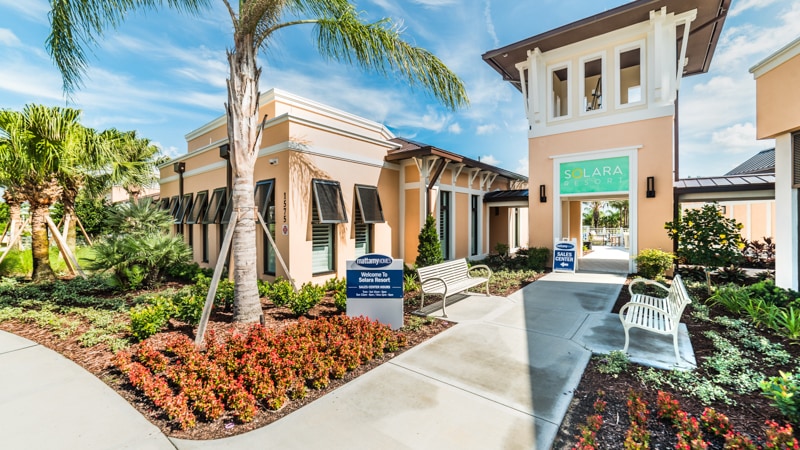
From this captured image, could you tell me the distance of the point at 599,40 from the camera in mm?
11141

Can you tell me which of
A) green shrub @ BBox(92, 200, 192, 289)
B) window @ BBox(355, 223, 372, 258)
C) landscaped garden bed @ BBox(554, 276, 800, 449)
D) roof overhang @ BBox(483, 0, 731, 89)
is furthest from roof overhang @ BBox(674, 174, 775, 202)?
green shrub @ BBox(92, 200, 192, 289)

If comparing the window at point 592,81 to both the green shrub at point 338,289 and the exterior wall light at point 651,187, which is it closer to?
the exterior wall light at point 651,187

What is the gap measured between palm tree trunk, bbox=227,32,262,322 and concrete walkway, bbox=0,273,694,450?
2227 millimetres

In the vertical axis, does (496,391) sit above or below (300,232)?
below

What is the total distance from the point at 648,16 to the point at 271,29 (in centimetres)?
1204

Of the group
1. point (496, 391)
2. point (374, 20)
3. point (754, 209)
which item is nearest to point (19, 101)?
point (374, 20)

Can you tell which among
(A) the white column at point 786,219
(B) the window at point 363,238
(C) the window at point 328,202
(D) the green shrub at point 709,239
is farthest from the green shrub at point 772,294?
(C) the window at point 328,202

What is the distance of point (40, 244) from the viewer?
31.6ft

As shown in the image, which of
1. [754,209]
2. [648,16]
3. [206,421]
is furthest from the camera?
[754,209]

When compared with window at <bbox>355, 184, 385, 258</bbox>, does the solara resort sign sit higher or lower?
A: higher

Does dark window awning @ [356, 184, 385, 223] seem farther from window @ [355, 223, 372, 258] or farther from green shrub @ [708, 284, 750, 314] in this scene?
green shrub @ [708, 284, 750, 314]

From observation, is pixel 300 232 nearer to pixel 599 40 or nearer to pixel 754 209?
pixel 599 40

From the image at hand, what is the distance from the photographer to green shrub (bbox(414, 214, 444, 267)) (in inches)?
404

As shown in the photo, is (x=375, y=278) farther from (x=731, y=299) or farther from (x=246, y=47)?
(x=731, y=299)
